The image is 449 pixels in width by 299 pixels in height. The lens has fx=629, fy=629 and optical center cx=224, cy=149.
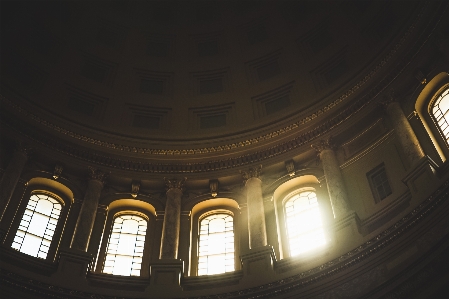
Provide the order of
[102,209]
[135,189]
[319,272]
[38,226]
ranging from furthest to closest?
[135,189], [102,209], [38,226], [319,272]

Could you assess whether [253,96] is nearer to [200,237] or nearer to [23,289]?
[200,237]

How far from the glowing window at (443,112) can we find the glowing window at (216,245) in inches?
335

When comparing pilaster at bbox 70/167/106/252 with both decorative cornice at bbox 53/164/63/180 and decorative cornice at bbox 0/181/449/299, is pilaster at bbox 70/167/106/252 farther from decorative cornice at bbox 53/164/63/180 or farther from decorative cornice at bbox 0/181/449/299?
decorative cornice at bbox 0/181/449/299

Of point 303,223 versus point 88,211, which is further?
point 88,211

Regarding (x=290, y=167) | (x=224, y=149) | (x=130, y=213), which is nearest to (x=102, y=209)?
(x=130, y=213)

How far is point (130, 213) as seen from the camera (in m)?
25.4

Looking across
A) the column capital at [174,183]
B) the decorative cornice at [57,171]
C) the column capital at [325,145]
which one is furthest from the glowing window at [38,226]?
the column capital at [325,145]

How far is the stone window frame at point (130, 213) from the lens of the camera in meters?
22.8

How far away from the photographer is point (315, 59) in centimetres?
2944

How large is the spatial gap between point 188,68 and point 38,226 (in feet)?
39.0

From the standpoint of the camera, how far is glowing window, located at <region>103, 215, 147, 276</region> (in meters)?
22.9

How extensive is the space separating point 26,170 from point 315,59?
13883 mm

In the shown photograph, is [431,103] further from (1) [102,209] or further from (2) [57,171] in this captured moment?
(2) [57,171]

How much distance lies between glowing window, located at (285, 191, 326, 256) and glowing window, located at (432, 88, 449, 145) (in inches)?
205
